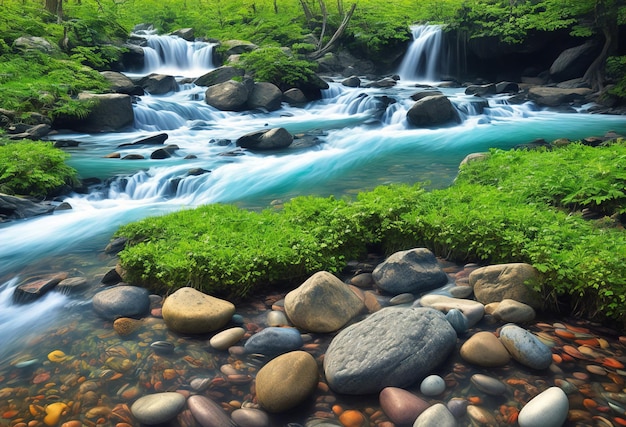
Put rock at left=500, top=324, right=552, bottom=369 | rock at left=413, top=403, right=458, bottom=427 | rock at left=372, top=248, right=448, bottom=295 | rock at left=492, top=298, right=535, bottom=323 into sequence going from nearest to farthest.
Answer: rock at left=413, top=403, right=458, bottom=427, rock at left=500, top=324, right=552, bottom=369, rock at left=492, top=298, right=535, bottom=323, rock at left=372, top=248, right=448, bottom=295

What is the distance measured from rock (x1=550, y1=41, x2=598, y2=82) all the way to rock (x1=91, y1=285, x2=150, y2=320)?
23.0m

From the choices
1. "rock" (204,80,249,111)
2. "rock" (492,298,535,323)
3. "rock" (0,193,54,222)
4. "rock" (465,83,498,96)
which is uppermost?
"rock" (204,80,249,111)

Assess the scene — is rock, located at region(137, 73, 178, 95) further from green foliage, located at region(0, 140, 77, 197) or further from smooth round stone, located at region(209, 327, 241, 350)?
smooth round stone, located at region(209, 327, 241, 350)

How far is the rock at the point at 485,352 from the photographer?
354 cm

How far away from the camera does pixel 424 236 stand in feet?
17.9

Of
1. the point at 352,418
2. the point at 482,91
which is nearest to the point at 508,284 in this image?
the point at 352,418

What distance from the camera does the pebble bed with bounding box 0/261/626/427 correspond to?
317 cm

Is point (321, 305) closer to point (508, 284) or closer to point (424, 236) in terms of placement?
point (508, 284)

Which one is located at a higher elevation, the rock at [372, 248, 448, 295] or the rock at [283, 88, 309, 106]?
the rock at [283, 88, 309, 106]

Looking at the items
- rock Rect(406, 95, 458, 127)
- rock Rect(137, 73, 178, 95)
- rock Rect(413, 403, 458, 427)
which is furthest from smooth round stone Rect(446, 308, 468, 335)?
rock Rect(137, 73, 178, 95)

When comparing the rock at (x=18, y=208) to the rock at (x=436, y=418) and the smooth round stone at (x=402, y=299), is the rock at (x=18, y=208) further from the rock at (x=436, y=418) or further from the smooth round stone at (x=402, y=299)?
the rock at (x=436, y=418)

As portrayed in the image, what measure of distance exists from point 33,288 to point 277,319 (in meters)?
2.89

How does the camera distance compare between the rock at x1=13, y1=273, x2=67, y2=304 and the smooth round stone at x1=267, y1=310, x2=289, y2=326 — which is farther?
the rock at x1=13, y1=273, x2=67, y2=304

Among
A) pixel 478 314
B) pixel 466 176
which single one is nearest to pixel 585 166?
pixel 466 176
